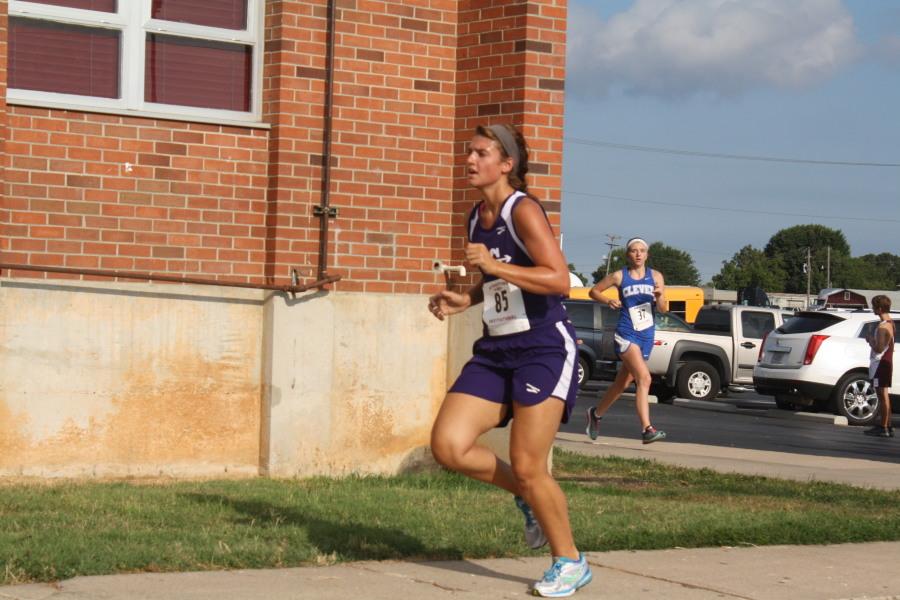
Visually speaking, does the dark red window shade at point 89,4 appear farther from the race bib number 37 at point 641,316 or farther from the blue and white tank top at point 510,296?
the race bib number 37 at point 641,316

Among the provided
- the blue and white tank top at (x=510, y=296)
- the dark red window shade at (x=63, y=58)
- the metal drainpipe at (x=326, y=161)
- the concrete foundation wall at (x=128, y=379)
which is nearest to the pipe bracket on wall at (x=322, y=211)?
the metal drainpipe at (x=326, y=161)

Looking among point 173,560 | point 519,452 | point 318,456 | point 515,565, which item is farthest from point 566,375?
point 318,456

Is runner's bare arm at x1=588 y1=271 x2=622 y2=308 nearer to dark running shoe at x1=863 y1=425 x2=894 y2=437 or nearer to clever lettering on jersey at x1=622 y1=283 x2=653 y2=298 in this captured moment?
clever lettering on jersey at x1=622 y1=283 x2=653 y2=298

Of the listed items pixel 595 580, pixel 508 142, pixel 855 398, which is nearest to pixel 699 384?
pixel 855 398

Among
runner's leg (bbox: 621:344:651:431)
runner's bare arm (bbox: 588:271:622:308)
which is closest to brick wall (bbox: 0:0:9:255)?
runner's bare arm (bbox: 588:271:622:308)

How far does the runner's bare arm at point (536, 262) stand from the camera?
19.1 ft

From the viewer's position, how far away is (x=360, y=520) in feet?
25.5

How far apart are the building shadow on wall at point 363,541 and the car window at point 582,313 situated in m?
18.9

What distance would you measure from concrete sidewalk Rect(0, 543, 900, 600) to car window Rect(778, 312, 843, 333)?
14.9 meters

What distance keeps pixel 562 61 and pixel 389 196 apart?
1.57m

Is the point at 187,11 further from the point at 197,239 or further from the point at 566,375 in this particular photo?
the point at 566,375

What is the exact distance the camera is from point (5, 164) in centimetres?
905

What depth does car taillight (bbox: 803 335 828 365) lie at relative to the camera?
70.9 ft

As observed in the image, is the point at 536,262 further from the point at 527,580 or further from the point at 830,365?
the point at 830,365
